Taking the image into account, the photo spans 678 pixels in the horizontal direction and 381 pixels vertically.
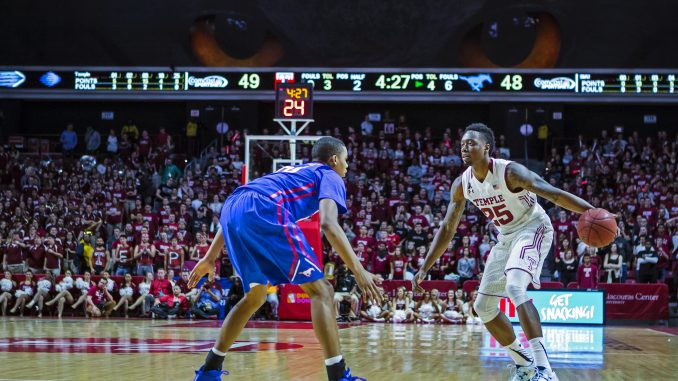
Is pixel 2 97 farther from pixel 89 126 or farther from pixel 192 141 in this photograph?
pixel 192 141

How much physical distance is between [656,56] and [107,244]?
1890 cm

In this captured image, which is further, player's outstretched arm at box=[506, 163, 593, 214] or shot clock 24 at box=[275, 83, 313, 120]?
shot clock 24 at box=[275, 83, 313, 120]

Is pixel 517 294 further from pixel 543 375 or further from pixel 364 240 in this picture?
pixel 364 240

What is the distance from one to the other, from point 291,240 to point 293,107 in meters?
13.0

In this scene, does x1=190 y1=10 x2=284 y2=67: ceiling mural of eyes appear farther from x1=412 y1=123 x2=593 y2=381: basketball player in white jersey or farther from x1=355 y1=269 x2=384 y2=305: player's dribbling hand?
x1=355 y1=269 x2=384 y2=305: player's dribbling hand

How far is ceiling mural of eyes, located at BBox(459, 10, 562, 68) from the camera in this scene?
1131 inches

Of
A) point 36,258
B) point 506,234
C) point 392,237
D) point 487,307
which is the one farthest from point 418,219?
point 487,307

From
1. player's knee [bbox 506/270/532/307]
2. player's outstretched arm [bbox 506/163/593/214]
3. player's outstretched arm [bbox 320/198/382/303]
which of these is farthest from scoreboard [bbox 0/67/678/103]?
player's outstretched arm [bbox 320/198/382/303]

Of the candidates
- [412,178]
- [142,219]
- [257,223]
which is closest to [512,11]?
[412,178]

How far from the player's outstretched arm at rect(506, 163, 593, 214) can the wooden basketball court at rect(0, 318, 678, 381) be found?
1.68 m

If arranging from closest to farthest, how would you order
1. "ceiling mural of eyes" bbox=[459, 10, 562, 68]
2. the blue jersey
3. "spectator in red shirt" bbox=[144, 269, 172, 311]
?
the blue jersey < "spectator in red shirt" bbox=[144, 269, 172, 311] < "ceiling mural of eyes" bbox=[459, 10, 562, 68]

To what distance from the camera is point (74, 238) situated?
71.8 feet

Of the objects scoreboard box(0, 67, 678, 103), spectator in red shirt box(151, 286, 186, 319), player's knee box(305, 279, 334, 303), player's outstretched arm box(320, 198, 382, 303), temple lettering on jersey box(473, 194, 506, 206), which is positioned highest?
scoreboard box(0, 67, 678, 103)

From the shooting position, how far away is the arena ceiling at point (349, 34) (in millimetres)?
28484
